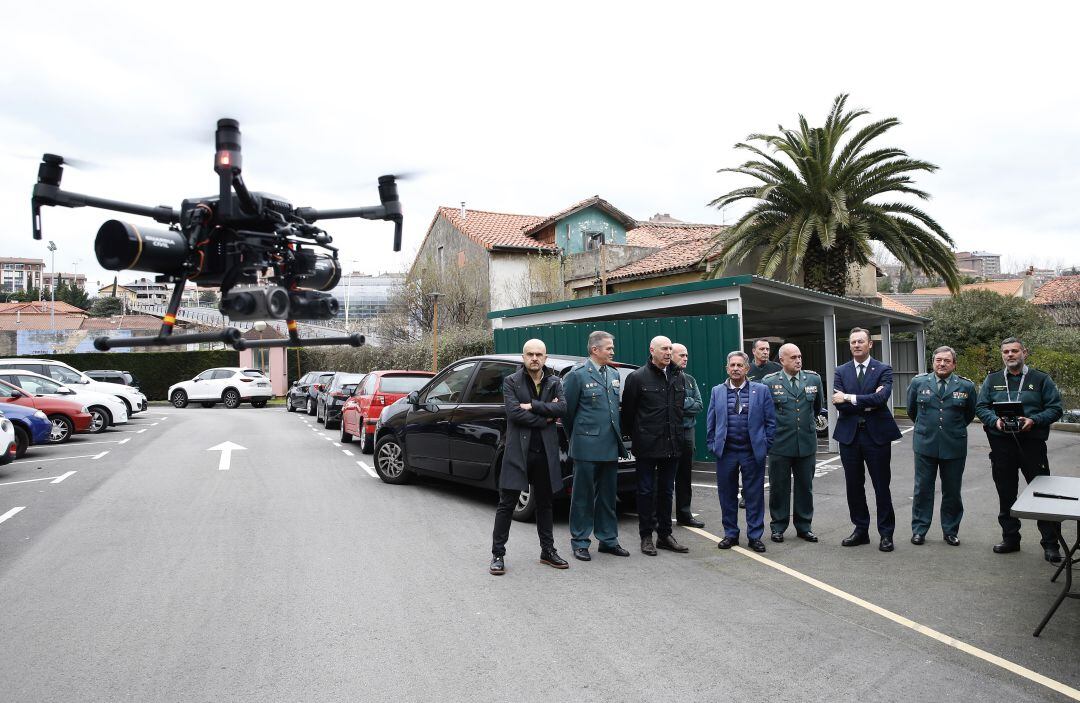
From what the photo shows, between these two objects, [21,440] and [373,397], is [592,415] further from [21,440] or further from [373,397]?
[21,440]

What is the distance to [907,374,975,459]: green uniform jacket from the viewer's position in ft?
23.3

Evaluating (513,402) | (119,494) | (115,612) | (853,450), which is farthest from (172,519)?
(853,450)

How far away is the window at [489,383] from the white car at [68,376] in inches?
604

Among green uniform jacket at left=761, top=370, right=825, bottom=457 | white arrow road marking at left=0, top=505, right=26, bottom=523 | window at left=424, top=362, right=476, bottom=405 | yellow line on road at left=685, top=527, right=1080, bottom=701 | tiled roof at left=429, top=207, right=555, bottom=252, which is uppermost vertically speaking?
tiled roof at left=429, top=207, right=555, bottom=252

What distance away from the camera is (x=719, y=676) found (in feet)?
13.9

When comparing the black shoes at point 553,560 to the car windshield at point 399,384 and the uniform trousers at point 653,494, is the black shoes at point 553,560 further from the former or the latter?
the car windshield at point 399,384

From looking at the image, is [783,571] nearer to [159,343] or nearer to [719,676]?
[719,676]

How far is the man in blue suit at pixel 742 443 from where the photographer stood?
7.14m

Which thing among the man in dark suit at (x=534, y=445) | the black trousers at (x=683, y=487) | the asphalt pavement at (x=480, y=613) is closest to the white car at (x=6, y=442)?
the asphalt pavement at (x=480, y=613)

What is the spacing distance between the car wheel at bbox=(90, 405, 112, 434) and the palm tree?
639 inches

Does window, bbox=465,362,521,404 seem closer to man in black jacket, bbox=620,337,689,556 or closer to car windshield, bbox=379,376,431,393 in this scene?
man in black jacket, bbox=620,337,689,556

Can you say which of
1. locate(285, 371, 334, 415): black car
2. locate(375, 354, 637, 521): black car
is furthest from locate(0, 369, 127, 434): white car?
locate(375, 354, 637, 521): black car

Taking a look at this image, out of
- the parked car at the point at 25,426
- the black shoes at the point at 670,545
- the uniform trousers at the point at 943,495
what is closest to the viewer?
the black shoes at the point at 670,545

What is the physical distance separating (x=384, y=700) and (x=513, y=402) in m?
3.03
